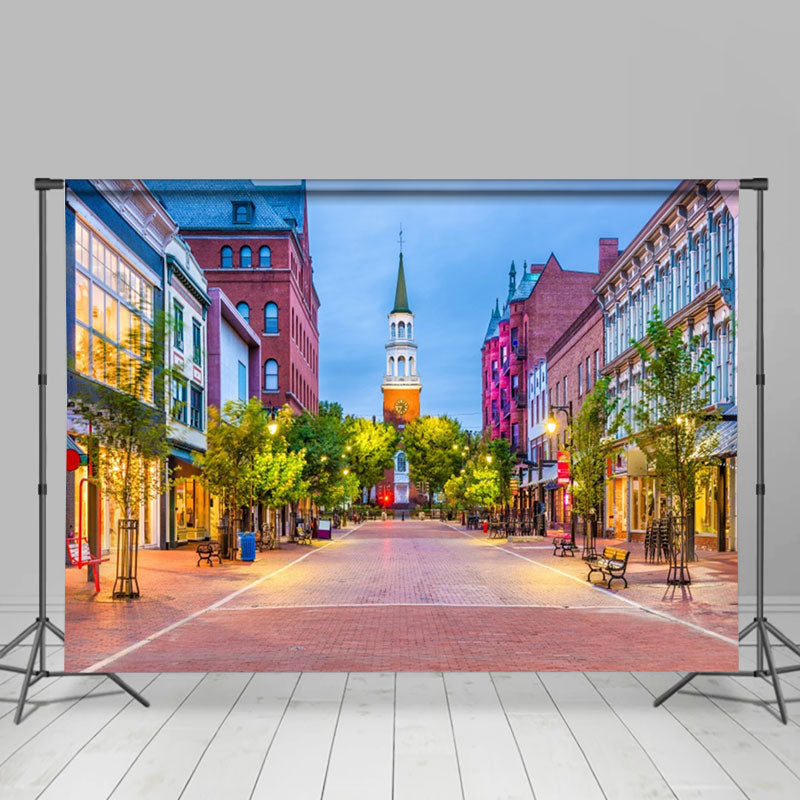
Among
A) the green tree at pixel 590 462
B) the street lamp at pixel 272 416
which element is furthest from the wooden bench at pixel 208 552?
the green tree at pixel 590 462

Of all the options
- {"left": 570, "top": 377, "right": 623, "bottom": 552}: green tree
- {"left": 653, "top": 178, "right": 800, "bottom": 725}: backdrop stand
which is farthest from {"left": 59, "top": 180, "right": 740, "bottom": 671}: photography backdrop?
{"left": 570, "top": 377, "right": 623, "bottom": 552}: green tree

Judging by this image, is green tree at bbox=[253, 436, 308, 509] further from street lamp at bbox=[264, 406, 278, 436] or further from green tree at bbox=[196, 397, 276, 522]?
street lamp at bbox=[264, 406, 278, 436]

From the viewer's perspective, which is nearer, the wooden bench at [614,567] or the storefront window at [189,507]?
the storefront window at [189,507]

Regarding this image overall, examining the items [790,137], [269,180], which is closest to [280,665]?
[269,180]

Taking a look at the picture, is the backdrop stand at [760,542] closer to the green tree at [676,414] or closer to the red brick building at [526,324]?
the green tree at [676,414]

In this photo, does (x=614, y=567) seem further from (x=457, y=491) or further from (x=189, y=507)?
(x=457, y=491)

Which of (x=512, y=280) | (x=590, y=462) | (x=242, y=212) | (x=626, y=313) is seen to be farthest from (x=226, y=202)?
(x=590, y=462)
